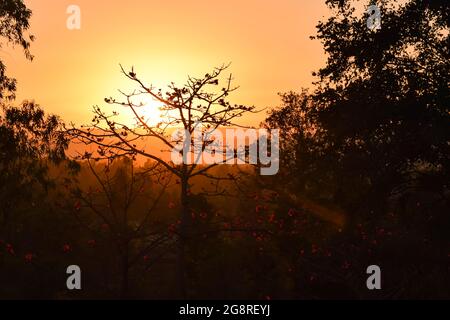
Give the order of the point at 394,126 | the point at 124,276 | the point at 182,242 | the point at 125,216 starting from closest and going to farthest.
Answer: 1. the point at 182,242
2. the point at 124,276
3. the point at 125,216
4. the point at 394,126

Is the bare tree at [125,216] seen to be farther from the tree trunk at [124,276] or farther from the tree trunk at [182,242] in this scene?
the tree trunk at [182,242]

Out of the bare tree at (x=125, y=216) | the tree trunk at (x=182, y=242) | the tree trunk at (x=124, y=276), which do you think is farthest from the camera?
the tree trunk at (x=124, y=276)

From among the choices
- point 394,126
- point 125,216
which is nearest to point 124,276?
point 125,216

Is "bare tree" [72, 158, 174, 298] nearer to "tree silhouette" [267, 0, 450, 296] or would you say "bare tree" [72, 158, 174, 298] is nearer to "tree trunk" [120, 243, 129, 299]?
"tree trunk" [120, 243, 129, 299]

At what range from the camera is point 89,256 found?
4947 centimetres

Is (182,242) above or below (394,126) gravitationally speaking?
below

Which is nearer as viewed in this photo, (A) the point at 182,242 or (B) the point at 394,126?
(A) the point at 182,242

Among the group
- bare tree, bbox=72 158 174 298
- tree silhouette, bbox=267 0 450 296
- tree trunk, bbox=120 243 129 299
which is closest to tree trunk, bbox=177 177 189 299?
bare tree, bbox=72 158 174 298

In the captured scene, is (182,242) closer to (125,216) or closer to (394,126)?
(125,216)

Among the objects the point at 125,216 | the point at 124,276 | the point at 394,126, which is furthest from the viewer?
the point at 394,126

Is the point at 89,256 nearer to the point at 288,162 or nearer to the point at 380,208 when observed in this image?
the point at 288,162

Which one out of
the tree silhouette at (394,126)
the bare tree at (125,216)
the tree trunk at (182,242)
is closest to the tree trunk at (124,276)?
the bare tree at (125,216)
